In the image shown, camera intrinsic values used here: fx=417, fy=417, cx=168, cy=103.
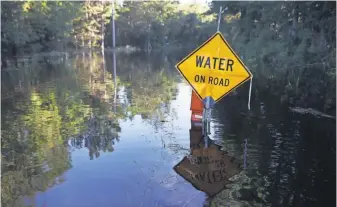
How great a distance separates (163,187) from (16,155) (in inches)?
130

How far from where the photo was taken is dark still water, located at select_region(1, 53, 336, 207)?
587 centimetres

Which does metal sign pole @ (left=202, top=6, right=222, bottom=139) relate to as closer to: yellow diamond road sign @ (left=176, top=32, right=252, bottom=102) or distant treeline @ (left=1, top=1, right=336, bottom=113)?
yellow diamond road sign @ (left=176, top=32, right=252, bottom=102)

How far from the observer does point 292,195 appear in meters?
5.88

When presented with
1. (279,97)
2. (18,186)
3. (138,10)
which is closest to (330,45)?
(279,97)

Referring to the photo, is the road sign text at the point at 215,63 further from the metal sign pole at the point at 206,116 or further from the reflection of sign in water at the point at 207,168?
→ the reflection of sign in water at the point at 207,168

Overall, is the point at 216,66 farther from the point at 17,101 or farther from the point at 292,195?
the point at 17,101

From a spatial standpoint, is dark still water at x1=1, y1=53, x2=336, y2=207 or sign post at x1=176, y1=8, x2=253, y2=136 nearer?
dark still water at x1=1, y1=53, x2=336, y2=207

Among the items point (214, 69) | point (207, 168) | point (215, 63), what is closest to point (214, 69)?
point (214, 69)

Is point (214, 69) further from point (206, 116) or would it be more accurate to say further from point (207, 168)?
point (207, 168)

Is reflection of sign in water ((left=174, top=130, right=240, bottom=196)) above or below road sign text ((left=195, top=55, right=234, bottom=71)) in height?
below

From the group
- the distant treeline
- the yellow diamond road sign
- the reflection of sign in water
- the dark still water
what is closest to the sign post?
the yellow diamond road sign

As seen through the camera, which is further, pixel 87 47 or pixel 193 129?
pixel 87 47

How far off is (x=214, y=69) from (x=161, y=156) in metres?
2.18

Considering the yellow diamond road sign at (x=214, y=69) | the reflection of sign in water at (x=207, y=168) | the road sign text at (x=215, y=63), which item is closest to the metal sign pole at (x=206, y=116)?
the yellow diamond road sign at (x=214, y=69)
